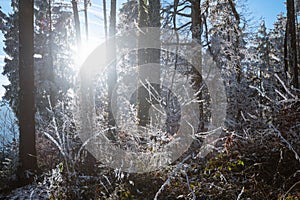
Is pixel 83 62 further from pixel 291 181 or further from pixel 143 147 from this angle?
pixel 291 181

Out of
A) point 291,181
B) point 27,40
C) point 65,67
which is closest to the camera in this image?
A: point 291,181

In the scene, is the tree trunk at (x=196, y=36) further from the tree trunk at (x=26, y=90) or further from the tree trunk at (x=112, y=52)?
the tree trunk at (x=112, y=52)

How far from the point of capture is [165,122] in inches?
219

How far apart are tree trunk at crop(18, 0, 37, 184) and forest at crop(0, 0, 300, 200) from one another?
0.02 m

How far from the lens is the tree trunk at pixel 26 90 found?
18.8ft

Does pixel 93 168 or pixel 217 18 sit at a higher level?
pixel 217 18

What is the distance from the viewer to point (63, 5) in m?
13.2

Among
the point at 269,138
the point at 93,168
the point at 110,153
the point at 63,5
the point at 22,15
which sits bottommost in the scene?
the point at 93,168

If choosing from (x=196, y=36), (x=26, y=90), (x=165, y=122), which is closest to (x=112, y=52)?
(x=196, y=36)

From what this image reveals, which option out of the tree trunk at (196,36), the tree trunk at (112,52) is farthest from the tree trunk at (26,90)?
the tree trunk at (112,52)

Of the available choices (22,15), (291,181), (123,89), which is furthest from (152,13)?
(123,89)

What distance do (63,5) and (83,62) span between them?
287 centimetres

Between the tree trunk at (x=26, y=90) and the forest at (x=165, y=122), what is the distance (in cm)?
2

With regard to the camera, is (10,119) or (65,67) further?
(65,67)
